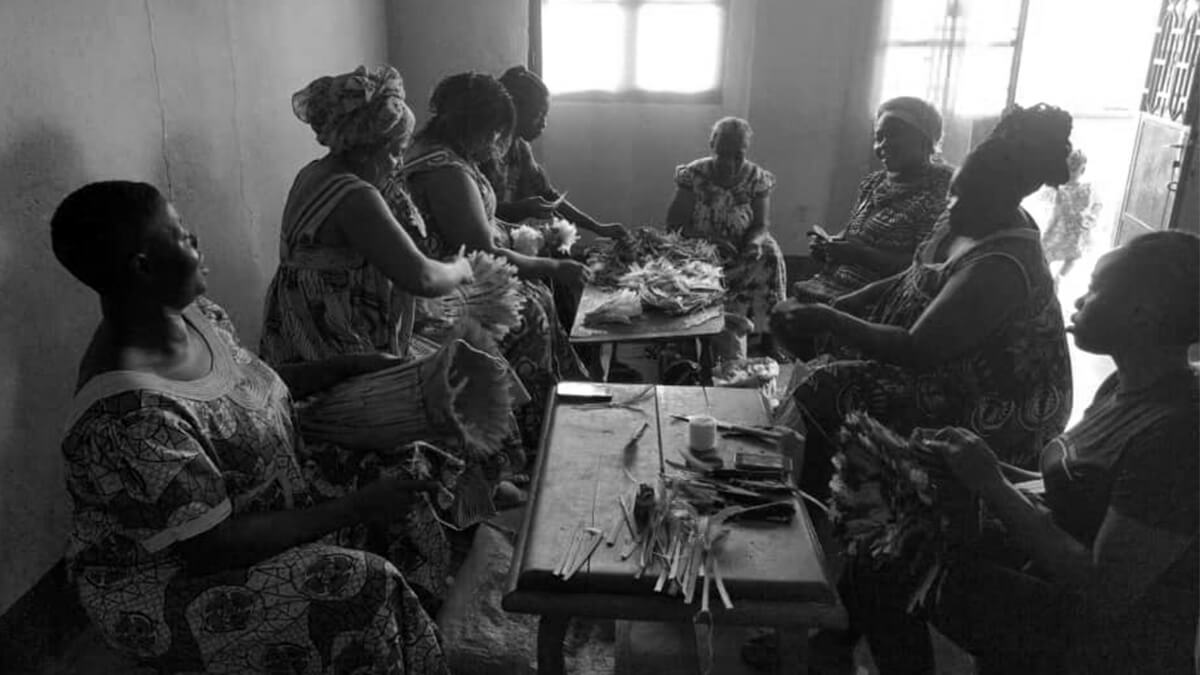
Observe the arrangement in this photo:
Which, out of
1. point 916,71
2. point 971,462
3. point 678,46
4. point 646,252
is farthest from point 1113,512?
point 678,46

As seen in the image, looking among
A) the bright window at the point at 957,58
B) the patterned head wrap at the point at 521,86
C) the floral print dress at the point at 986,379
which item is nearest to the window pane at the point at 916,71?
the bright window at the point at 957,58

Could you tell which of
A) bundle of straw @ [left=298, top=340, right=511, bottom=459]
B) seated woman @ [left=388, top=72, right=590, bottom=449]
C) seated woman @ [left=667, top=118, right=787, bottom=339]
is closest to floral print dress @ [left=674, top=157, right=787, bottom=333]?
seated woman @ [left=667, top=118, right=787, bottom=339]

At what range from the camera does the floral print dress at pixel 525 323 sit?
3.55 m

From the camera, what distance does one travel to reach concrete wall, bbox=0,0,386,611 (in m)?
2.45

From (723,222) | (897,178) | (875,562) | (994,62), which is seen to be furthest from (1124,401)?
(994,62)

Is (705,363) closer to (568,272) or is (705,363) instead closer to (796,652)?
(568,272)

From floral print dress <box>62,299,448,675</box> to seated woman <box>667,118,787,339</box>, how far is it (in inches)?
134

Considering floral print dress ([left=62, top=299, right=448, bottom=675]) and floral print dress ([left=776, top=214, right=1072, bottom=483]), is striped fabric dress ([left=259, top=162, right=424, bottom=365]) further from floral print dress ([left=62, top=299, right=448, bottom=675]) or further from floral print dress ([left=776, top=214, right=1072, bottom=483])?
floral print dress ([left=776, top=214, right=1072, bottom=483])

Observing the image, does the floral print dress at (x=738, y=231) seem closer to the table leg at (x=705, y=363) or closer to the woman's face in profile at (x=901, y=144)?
the table leg at (x=705, y=363)

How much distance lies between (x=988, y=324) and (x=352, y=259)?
1846 mm

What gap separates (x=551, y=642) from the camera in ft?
6.99

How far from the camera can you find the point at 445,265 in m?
2.96

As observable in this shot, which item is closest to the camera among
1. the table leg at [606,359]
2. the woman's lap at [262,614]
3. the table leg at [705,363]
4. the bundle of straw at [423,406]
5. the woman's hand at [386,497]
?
the woman's lap at [262,614]

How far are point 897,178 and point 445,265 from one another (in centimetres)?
230
